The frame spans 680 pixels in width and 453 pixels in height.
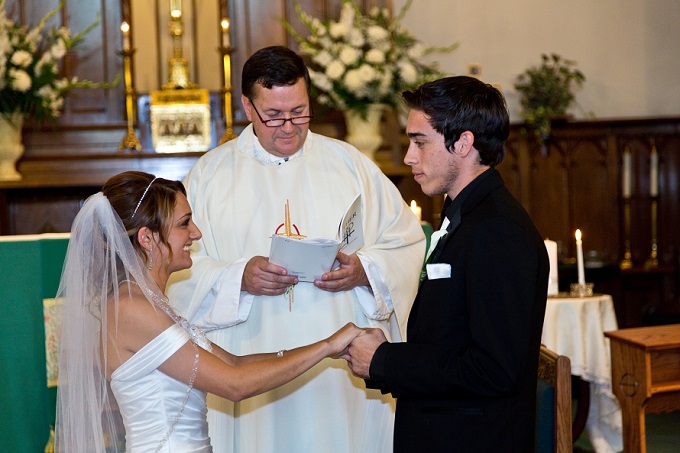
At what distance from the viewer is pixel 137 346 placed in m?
2.63

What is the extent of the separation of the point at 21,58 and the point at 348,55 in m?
2.35

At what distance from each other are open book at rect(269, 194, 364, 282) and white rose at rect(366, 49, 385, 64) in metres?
3.30

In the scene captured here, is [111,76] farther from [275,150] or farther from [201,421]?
[201,421]

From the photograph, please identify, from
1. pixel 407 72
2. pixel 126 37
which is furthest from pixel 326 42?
pixel 126 37

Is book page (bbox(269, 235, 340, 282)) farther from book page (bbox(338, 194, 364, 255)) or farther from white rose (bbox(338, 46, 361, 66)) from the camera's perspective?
white rose (bbox(338, 46, 361, 66))

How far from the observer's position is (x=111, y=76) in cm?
711

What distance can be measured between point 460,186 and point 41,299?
8.23 feet

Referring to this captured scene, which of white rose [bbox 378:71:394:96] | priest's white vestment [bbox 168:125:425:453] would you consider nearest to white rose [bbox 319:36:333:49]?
white rose [bbox 378:71:394:96]

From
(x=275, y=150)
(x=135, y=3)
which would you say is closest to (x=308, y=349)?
(x=275, y=150)

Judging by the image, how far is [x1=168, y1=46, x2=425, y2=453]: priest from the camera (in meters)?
3.40

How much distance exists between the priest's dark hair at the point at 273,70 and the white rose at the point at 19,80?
339cm

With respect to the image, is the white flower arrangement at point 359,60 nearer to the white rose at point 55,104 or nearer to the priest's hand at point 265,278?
the white rose at point 55,104

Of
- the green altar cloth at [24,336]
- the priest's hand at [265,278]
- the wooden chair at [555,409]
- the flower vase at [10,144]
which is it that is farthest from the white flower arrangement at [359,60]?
the wooden chair at [555,409]

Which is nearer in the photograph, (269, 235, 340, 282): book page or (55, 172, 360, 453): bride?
(55, 172, 360, 453): bride
